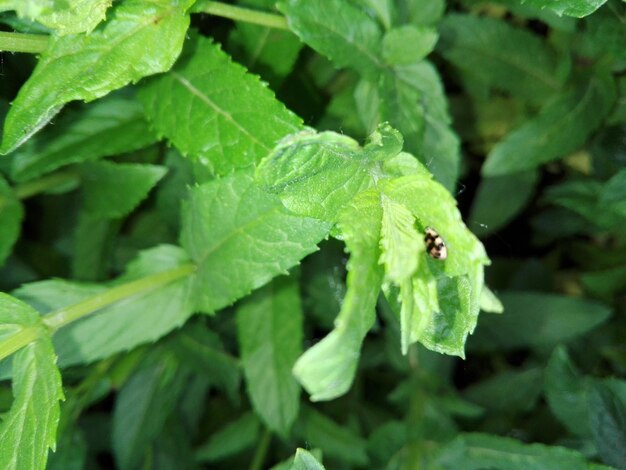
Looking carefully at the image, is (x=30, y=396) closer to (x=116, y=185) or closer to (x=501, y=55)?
(x=116, y=185)

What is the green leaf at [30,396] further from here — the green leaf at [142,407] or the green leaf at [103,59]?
the green leaf at [142,407]

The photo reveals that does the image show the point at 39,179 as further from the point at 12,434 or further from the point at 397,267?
the point at 397,267

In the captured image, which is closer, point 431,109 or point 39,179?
point 431,109

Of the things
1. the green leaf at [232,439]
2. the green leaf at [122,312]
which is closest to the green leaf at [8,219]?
the green leaf at [122,312]

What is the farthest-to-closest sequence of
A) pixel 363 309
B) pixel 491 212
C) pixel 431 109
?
pixel 491 212 → pixel 431 109 → pixel 363 309

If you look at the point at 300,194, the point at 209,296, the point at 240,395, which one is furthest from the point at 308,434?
the point at 300,194
